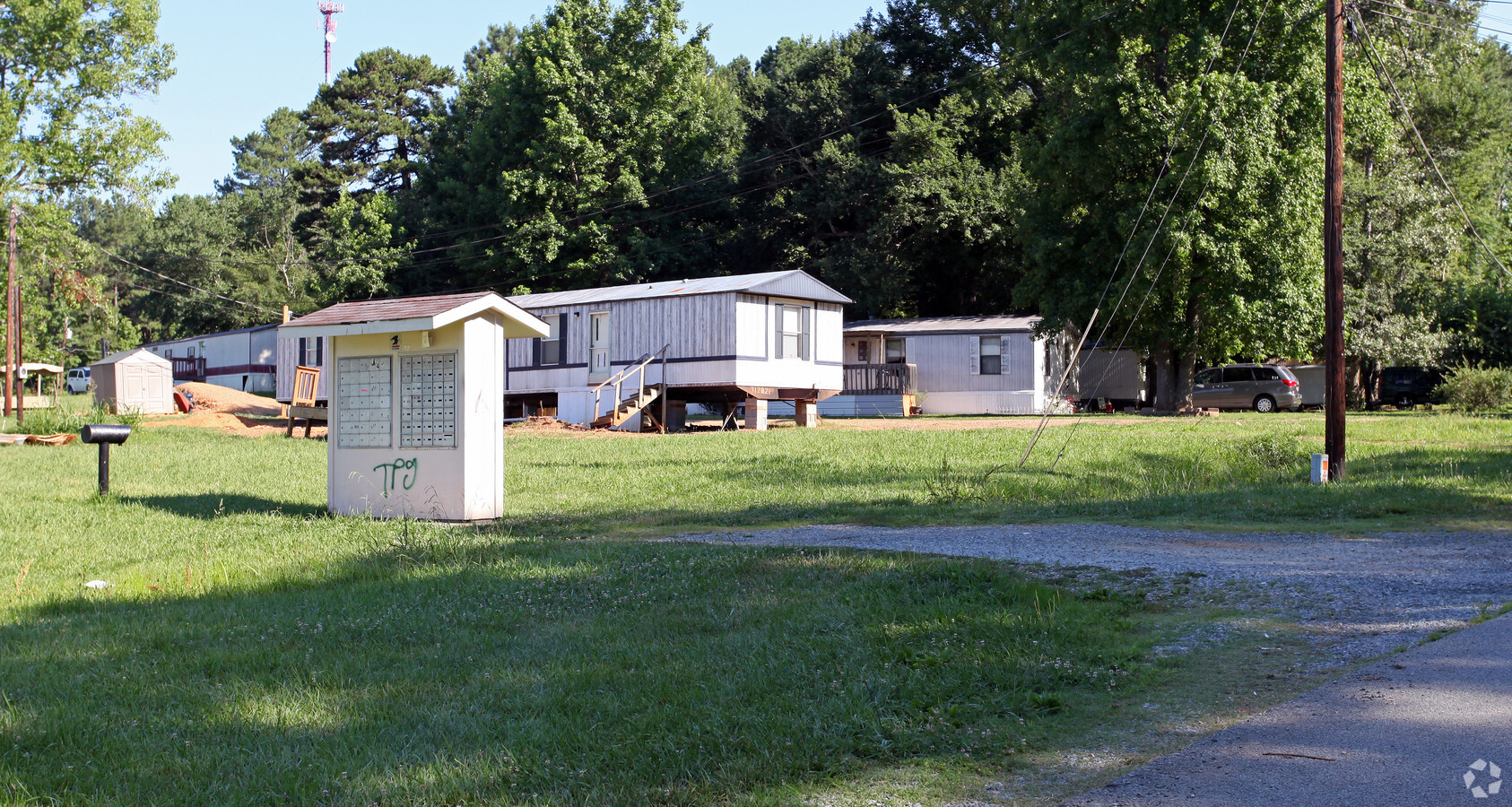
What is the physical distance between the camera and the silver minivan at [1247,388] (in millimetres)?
36594

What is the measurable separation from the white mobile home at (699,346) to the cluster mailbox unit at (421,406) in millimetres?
14312

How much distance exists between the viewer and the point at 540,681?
18.3 ft

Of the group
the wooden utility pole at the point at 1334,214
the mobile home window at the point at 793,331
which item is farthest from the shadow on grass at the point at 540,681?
the mobile home window at the point at 793,331

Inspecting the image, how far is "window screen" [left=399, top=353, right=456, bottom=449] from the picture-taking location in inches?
481

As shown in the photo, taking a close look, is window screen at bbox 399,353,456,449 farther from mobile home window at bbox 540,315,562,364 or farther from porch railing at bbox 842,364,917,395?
porch railing at bbox 842,364,917,395

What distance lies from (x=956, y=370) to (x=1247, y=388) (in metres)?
9.18

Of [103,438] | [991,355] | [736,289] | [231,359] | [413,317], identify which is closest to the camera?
[413,317]

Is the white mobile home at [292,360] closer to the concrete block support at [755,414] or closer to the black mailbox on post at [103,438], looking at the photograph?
the concrete block support at [755,414]

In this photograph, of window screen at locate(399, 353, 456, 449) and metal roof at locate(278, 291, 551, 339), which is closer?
metal roof at locate(278, 291, 551, 339)

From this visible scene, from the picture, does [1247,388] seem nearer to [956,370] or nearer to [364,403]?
[956,370]

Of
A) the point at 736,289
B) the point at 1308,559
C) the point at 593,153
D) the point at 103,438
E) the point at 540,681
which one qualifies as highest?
the point at 593,153

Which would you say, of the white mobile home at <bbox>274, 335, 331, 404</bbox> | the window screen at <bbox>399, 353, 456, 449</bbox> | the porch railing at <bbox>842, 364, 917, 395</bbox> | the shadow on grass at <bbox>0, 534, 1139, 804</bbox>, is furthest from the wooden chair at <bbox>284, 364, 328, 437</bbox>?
the shadow on grass at <bbox>0, 534, 1139, 804</bbox>

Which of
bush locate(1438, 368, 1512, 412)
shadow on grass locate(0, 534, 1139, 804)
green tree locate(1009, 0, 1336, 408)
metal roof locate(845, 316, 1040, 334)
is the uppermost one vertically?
green tree locate(1009, 0, 1336, 408)

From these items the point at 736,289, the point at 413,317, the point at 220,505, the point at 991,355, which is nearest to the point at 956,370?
the point at 991,355
